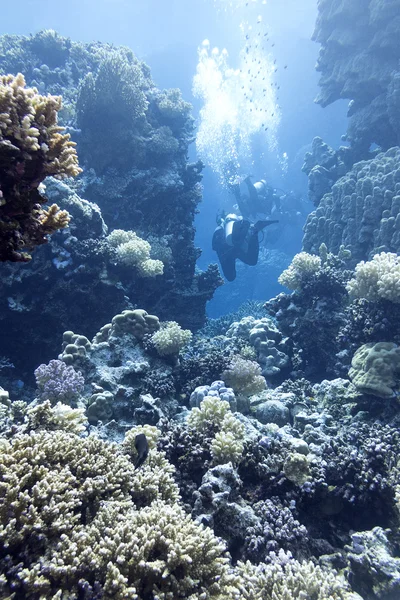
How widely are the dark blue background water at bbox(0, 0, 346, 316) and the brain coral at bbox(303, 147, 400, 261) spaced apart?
33.9 metres

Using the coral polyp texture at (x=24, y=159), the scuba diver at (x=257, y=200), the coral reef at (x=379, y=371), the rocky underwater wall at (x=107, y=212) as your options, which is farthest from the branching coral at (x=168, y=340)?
the scuba diver at (x=257, y=200)

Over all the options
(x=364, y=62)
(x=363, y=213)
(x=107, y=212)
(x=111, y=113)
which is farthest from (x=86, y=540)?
(x=364, y=62)

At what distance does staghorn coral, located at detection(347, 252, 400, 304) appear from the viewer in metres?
6.36

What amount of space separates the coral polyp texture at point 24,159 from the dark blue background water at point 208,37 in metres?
45.3

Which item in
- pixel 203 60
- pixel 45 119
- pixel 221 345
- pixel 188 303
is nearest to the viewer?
pixel 45 119

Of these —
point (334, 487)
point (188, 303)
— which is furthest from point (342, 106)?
point (334, 487)

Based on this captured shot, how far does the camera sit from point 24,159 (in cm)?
234

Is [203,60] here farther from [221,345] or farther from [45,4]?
[221,345]

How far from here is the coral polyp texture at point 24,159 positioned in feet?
7.45

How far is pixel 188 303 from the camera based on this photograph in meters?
12.6

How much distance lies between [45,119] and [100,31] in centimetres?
8181

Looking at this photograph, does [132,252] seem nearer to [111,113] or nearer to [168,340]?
[168,340]

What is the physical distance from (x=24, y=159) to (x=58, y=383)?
4241 millimetres

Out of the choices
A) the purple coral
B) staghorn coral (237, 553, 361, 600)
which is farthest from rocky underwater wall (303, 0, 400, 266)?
staghorn coral (237, 553, 361, 600)
